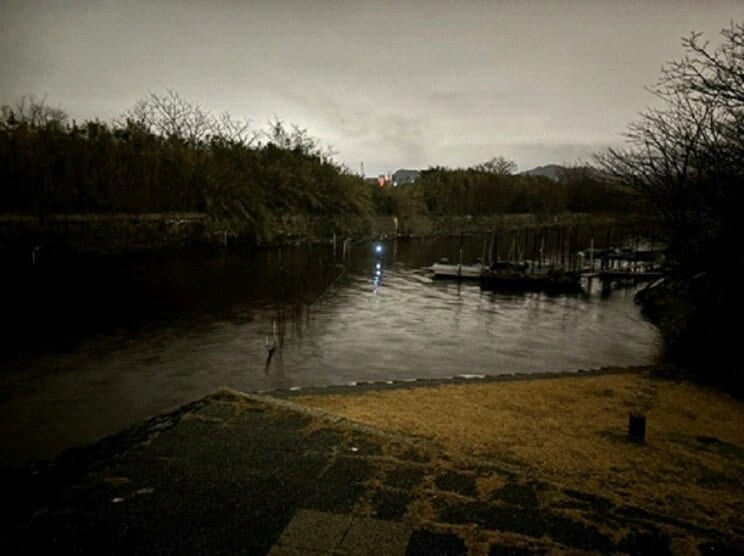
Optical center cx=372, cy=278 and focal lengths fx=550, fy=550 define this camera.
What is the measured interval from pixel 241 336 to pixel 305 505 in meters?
10.2

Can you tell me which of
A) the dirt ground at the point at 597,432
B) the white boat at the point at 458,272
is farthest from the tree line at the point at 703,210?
the white boat at the point at 458,272

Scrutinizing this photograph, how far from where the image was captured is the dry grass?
5.53m

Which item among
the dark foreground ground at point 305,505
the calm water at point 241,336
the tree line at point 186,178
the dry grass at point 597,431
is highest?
Result: the tree line at point 186,178

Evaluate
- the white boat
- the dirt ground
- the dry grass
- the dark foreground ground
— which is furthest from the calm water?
the dark foreground ground

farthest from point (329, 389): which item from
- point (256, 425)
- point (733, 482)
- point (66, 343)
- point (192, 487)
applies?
point (66, 343)

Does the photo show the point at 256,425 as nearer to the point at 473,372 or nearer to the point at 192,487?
the point at 192,487

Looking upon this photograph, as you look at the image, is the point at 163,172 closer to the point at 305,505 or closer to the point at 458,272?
the point at 458,272

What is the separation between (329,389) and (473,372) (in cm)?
396

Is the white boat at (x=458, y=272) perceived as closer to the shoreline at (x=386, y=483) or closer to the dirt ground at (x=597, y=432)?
the dirt ground at (x=597, y=432)

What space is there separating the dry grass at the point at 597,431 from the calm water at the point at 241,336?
246cm

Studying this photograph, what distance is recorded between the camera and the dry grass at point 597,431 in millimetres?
5531

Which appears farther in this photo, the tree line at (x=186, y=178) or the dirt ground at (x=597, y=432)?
the tree line at (x=186, y=178)

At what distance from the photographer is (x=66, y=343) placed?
43.3 feet

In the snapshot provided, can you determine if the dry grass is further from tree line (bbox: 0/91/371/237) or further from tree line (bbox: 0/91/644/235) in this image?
tree line (bbox: 0/91/371/237)
